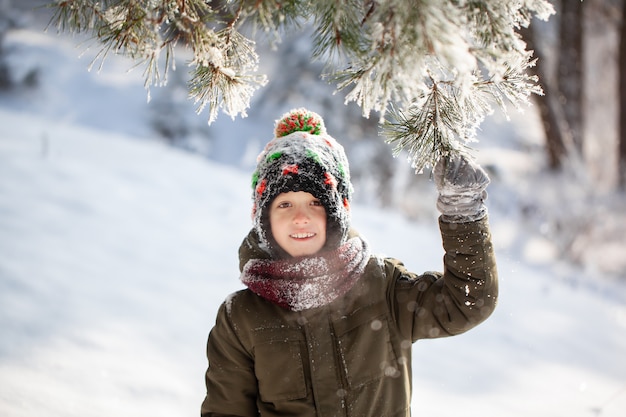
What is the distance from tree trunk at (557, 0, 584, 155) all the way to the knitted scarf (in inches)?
386

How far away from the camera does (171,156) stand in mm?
7188

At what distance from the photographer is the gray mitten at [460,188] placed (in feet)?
4.80

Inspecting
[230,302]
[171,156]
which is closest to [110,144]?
[171,156]

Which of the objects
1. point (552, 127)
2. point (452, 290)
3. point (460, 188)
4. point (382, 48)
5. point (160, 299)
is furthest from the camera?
point (552, 127)

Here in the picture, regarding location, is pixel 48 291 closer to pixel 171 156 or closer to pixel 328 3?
pixel 328 3

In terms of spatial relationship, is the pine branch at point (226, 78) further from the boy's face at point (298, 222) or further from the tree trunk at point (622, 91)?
the tree trunk at point (622, 91)

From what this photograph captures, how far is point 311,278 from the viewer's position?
1.68 m

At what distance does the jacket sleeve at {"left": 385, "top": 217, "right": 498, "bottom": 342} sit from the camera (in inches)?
60.9

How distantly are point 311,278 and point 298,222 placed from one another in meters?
0.19

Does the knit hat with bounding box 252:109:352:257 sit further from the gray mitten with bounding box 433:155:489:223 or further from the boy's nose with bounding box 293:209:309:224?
the gray mitten with bounding box 433:155:489:223

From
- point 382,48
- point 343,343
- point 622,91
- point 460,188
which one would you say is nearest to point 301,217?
point 343,343

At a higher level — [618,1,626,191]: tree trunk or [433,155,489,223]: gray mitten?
[618,1,626,191]: tree trunk

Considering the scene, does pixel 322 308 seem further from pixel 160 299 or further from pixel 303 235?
pixel 160 299

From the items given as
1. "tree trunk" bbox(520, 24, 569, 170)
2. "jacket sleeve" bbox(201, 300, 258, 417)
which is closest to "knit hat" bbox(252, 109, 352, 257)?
"jacket sleeve" bbox(201, 300, 258, 417)
